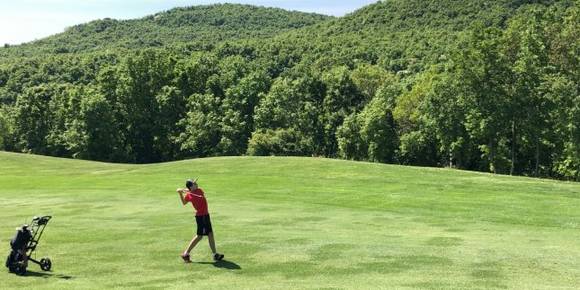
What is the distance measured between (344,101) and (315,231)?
7289cm

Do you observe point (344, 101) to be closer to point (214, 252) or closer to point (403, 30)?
point (403, 30)

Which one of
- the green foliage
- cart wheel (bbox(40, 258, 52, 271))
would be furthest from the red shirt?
the green foliage

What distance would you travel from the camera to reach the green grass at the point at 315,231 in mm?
13402

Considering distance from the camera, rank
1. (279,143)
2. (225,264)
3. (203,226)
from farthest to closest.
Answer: (279,143), (203,226), (225,264)

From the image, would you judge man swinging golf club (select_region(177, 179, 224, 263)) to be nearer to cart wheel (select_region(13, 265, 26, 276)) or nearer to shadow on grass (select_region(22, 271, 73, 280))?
shadow on grass (select_region(22, 271, 73, 280))

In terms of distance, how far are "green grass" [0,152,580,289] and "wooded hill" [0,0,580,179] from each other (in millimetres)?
26050

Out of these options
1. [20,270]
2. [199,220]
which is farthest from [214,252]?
[20,270]

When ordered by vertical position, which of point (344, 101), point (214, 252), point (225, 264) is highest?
point (344, 101)

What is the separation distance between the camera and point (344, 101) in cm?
9125

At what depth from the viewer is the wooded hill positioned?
5869 cm

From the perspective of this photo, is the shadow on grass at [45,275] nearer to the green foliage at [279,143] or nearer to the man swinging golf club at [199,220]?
the man swinging golf club at [199,220]

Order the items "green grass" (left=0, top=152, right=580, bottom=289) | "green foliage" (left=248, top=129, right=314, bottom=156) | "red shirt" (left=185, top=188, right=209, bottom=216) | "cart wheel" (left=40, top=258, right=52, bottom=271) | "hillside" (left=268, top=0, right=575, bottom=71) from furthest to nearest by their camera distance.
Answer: "hillside" (left=268, top=0, right=575, bottom=71) < "green foliage" (left=248, top=129, right=314, bottom=156) < "red shirt" (left=185, top=188, right=209, bottom=216) < "cart wheel" (left=40, top=258, right=52, bottom=271) < "green grass" (left=0, top=152, right=580, bottom=289)

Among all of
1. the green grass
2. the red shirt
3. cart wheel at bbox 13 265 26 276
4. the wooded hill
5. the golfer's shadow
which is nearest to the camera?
the green grass

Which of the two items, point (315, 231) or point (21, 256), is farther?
point (315, 231)
